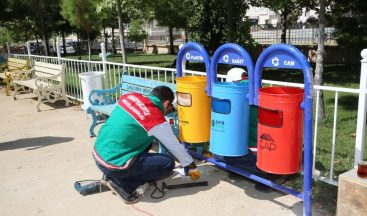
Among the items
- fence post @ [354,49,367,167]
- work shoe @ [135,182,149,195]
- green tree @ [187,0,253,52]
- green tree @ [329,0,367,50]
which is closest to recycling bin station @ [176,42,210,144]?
work shoe @ [135,182,149,195]

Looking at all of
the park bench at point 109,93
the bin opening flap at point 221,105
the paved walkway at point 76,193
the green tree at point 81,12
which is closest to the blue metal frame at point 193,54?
the bin opening flap at point 221,105

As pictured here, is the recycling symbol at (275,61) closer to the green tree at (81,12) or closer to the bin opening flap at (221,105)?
the bin opening flap at (221,105)

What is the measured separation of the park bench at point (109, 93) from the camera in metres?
5.32

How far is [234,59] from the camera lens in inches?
145

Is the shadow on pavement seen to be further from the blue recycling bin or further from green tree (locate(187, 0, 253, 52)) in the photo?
green tree (locate(187, 0, 253, 52))

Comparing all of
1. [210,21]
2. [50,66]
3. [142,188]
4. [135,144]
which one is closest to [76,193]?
[142,188]

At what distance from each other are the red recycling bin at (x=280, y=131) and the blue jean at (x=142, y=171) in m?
1.07

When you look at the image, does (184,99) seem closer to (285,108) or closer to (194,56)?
(194,56)

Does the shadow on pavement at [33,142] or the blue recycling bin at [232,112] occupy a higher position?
the blue recycling bin at [232,112]

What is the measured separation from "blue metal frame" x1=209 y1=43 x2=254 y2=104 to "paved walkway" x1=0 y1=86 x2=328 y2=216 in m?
1.02

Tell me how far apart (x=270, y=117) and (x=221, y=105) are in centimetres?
56

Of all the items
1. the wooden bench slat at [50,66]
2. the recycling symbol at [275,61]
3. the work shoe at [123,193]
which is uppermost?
the recycling symbol at [275,61]

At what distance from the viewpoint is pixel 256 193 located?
12.7 ft

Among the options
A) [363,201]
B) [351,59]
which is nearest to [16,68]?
[363,201]
